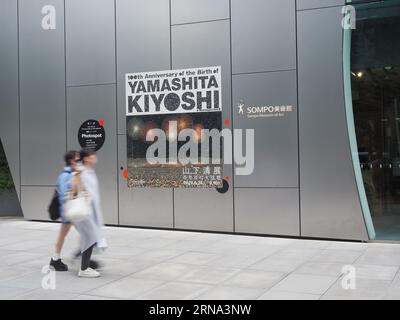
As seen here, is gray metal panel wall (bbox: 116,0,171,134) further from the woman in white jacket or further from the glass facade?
the woman in white jacket

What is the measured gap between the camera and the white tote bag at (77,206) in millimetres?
6969

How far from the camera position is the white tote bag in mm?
6969

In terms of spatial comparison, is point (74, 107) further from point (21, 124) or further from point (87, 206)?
point (87, 206)

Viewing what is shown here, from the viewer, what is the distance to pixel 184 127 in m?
11.1

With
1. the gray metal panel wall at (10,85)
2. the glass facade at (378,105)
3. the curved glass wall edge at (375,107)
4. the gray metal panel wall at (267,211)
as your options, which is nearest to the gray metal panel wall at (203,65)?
the gray metal panel wall at (267,211)

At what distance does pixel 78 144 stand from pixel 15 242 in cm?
290

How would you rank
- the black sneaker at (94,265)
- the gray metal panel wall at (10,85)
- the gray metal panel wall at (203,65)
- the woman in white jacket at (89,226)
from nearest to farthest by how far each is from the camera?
the woman in white jacket at (89,226) → the black sneaker at (94,265) → the gray metal panel wall at (203,65) → the gray metal panel wall at (10,85)

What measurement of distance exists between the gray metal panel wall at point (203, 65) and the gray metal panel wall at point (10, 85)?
4.37 metres

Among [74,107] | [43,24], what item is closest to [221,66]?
[74,107]

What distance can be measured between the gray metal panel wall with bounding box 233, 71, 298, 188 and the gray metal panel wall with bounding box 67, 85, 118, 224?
9.84 ft

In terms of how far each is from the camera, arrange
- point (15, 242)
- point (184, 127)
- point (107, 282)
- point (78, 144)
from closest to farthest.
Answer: point (107, 282)
point (15, 242)
point (184, 127)
point (78, 144)

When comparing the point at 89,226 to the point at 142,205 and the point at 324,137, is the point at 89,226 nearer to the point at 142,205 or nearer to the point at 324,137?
the point at 142,205

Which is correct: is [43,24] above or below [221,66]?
above

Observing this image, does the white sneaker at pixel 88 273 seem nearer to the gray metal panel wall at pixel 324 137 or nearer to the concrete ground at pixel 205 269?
the concrete ground at pixel 205 269
